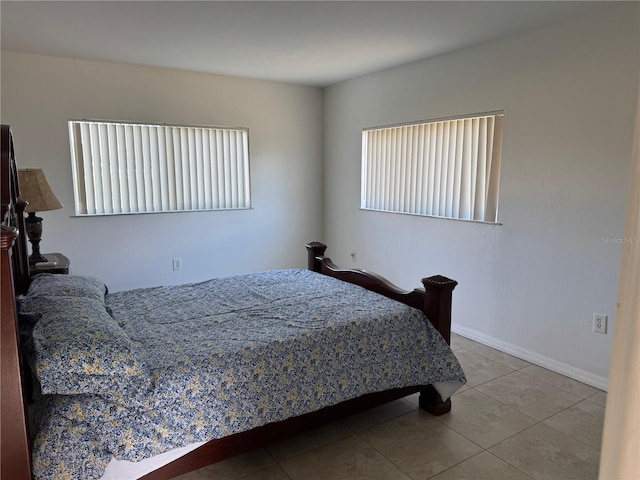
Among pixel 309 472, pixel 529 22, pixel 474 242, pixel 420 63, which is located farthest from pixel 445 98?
pixel 309 472

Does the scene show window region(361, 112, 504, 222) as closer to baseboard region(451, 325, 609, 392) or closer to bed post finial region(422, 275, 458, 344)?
baseboard region(451, 325, 609, 392)

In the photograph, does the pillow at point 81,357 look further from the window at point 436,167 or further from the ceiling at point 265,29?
the window at point 436,167

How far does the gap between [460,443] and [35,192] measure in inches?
124

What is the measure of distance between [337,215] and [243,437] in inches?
140

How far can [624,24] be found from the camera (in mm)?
2629

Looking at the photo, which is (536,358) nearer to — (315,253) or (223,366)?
(315,253)

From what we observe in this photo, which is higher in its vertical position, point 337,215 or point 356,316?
point 337,215

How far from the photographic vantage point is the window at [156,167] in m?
4.08

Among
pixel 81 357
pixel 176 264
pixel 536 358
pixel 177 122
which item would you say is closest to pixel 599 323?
pixel 536 358

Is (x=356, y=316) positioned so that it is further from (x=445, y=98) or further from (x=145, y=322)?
(x=445, y=98)

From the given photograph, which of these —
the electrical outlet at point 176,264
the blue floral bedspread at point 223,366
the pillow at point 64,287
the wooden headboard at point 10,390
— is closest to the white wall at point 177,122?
the electrical outlet at point 176,264

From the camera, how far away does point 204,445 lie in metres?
1.89

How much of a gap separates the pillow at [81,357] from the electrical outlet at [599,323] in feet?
9.17

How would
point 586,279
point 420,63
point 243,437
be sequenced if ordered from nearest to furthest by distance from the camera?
point 243,437 < point 586,279 < point 420,63
